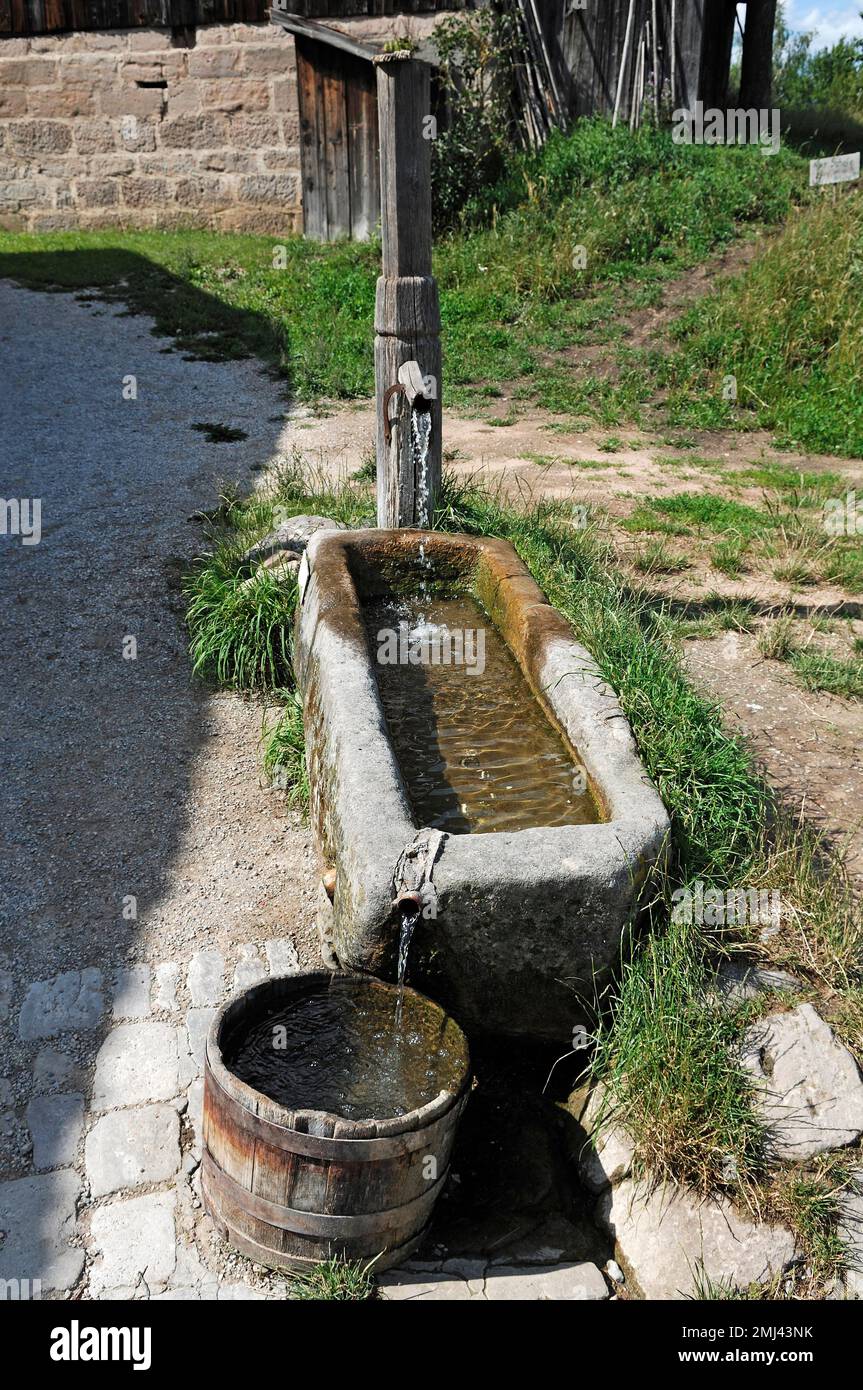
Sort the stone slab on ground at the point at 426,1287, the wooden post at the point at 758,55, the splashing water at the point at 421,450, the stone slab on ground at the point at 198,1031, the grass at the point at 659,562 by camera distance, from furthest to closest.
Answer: the wooden post at the point at 758,55 → the grass at the point at 659,562 → the splashing water at the point at 421,450 → the stone slab on ground at the point at 198,1031 → the stone slab on ground at the point at 426,1287

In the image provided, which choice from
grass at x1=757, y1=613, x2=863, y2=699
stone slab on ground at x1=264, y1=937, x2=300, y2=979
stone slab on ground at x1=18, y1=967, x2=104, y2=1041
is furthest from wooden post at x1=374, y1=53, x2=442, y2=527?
stone slab on ground at x1=18, y1=967, x2=104, y2=1041

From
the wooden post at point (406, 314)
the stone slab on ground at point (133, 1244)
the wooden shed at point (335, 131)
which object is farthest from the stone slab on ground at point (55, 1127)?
the wooden shed at point (335, 131)

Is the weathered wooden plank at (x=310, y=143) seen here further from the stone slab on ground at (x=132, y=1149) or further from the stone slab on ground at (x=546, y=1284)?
the stone slab on ground at (x=546, y=1284)

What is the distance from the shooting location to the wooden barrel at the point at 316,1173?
2.65 metres

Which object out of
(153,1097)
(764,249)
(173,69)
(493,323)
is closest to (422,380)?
(153,1097)

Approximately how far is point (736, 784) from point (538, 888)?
122 centimetres

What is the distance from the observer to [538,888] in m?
3.17

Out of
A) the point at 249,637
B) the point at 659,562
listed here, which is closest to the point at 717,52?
the point at 659,562

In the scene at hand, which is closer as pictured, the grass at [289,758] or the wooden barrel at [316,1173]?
the wooden barrel at [316,1173]

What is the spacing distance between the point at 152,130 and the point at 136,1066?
37.0ft

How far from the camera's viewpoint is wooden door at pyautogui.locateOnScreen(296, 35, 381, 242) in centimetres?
1164

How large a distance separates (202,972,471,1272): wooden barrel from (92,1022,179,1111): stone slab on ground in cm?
48

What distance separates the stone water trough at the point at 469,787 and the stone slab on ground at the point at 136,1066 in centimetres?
58

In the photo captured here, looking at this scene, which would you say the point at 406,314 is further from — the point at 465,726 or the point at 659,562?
the point at 465,726
